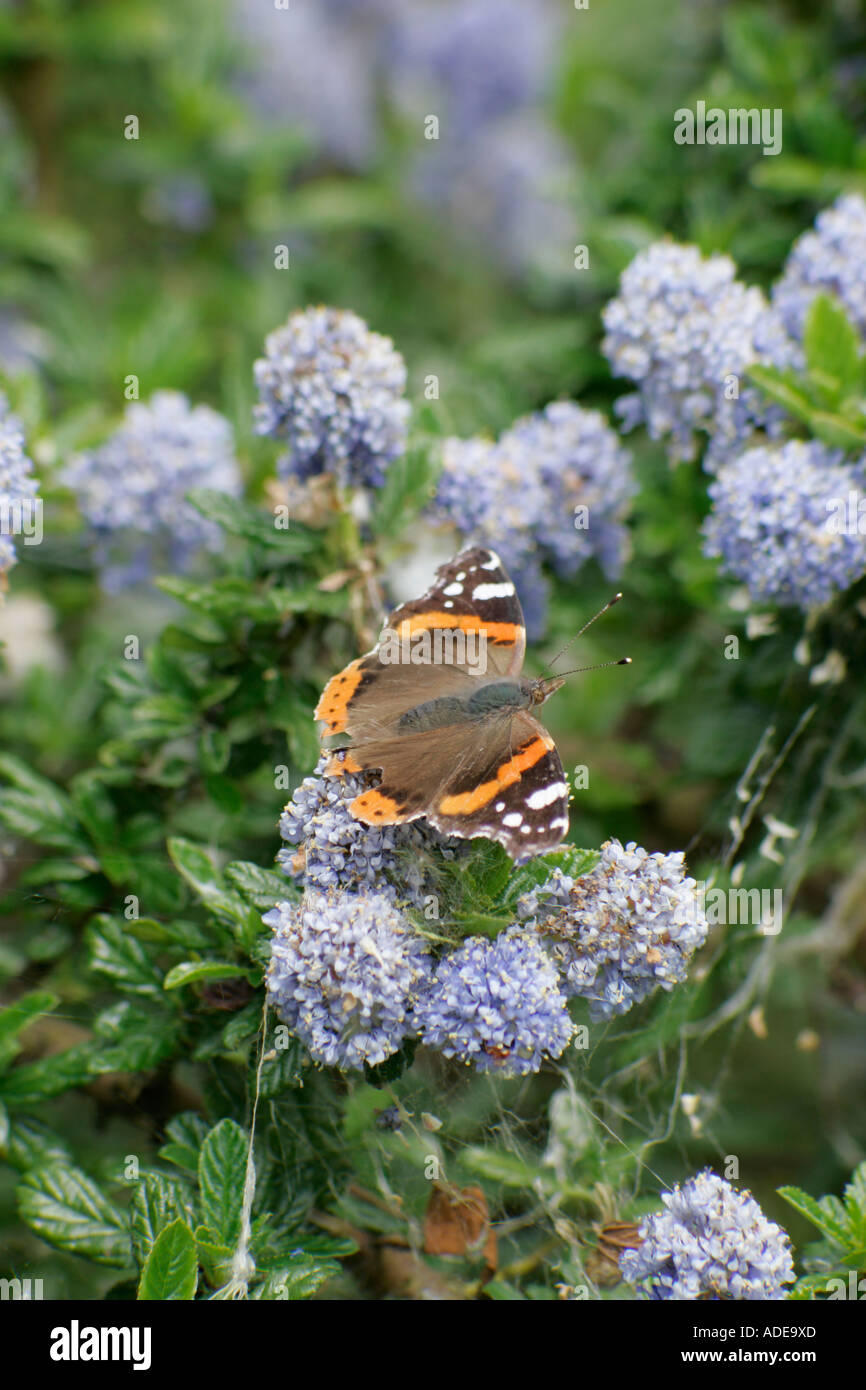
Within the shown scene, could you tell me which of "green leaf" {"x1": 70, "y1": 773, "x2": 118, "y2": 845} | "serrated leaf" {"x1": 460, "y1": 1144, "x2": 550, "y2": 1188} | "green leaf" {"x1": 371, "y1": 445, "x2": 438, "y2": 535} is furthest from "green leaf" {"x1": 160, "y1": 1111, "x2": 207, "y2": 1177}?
"green leaf" {"x1": 371, "y1": 445, "x2": 438, "y2": 535}

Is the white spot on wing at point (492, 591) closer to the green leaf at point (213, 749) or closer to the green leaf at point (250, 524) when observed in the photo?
the green leaf at point (250, 524)

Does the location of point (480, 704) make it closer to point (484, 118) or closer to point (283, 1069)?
point (283, 1069)

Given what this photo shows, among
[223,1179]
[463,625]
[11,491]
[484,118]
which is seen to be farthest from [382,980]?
[484,118]

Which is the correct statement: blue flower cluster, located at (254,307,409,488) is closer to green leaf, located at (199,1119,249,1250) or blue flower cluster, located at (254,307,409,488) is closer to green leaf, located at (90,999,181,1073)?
green leaf, located at (90,999,181,1073)

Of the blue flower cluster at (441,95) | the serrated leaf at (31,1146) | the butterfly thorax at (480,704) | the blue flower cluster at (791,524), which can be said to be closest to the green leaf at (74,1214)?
the serrated leaf at (31,1146)

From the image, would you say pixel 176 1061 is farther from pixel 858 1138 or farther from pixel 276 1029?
pixel 858 1138

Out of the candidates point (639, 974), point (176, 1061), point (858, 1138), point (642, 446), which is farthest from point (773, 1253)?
point (642, 446)
